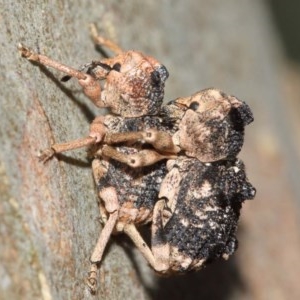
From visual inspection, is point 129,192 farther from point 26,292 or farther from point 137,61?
point 26,292

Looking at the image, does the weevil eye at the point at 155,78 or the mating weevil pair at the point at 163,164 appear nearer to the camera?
the mating weevil pair at the point at 163,164

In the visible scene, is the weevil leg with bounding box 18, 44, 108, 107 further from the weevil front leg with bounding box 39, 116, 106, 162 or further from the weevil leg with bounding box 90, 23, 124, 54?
the weevil leg with bounding box 90, 23, 124, 54

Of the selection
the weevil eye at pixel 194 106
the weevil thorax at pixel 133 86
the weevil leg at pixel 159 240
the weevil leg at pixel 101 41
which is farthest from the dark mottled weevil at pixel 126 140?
the weevil leg at pixel 101 41

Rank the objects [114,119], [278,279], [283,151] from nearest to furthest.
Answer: [114,119] → [278,279] → [283,151]

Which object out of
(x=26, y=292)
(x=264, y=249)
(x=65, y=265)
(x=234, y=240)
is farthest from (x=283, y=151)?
(x=26, y=292)

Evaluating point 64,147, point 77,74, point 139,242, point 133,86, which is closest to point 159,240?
point 139,242

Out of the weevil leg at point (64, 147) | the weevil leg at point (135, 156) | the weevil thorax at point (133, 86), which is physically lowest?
the weevil leg at point (135, 156)

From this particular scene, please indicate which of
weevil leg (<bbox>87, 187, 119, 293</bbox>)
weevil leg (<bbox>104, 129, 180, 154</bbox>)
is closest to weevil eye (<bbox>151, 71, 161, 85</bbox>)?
weevil leg (<bbox>104, 129, 180, 154</bbox>)

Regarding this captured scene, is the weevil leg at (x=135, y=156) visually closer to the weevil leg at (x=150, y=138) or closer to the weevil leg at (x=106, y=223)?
the weevil leg at (x=150, y=138)
